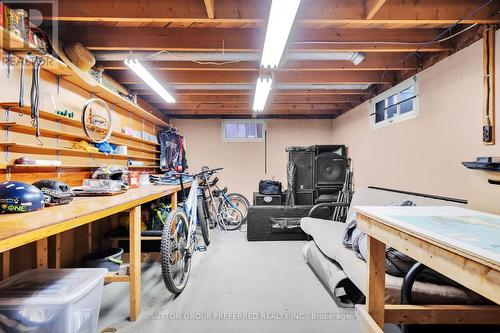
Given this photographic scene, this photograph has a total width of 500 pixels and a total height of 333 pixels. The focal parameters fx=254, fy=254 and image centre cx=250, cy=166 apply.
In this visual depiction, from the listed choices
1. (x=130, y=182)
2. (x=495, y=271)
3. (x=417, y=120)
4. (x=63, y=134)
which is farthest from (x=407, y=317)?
(x=63, y=134)

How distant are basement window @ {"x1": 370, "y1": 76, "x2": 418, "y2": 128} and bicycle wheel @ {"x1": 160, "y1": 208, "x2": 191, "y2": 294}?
2.87 meters

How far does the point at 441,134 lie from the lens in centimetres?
252

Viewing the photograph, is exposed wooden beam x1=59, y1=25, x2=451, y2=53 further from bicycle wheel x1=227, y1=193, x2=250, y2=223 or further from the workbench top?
bicycle wheel x1=227, y1=193, x2=250, y2=223

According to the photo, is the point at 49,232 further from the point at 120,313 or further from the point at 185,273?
the point at 185,273

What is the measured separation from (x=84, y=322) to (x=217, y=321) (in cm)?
88

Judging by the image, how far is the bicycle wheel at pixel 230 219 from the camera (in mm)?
4753

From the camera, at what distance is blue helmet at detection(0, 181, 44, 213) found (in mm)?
1140

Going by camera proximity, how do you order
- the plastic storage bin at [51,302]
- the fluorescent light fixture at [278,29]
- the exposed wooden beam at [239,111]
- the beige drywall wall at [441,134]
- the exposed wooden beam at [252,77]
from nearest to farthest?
the plastic storage bin at [51,302] → the fluorescent light fixture at [278,29] → the beige drywall wall at [441,134] → the exposed wooden beam at [252,77] → the exposed wooden beam at [239,111]

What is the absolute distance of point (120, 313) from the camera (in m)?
1.88

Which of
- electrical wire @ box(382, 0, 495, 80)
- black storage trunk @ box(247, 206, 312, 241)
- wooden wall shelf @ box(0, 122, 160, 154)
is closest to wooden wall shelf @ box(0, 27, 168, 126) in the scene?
wooden wall shelf @ box(0, 122, 160, 154)

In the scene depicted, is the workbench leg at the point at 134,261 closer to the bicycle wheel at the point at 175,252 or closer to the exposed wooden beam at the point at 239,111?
the bicycle wheel at the point at 175,252

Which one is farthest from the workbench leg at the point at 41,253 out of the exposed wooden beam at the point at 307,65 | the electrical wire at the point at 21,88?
the exposed wooden beam at the point at 307,65

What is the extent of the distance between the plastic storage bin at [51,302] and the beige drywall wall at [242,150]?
442 cm

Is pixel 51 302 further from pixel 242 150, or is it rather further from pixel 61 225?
pixel 242 150
